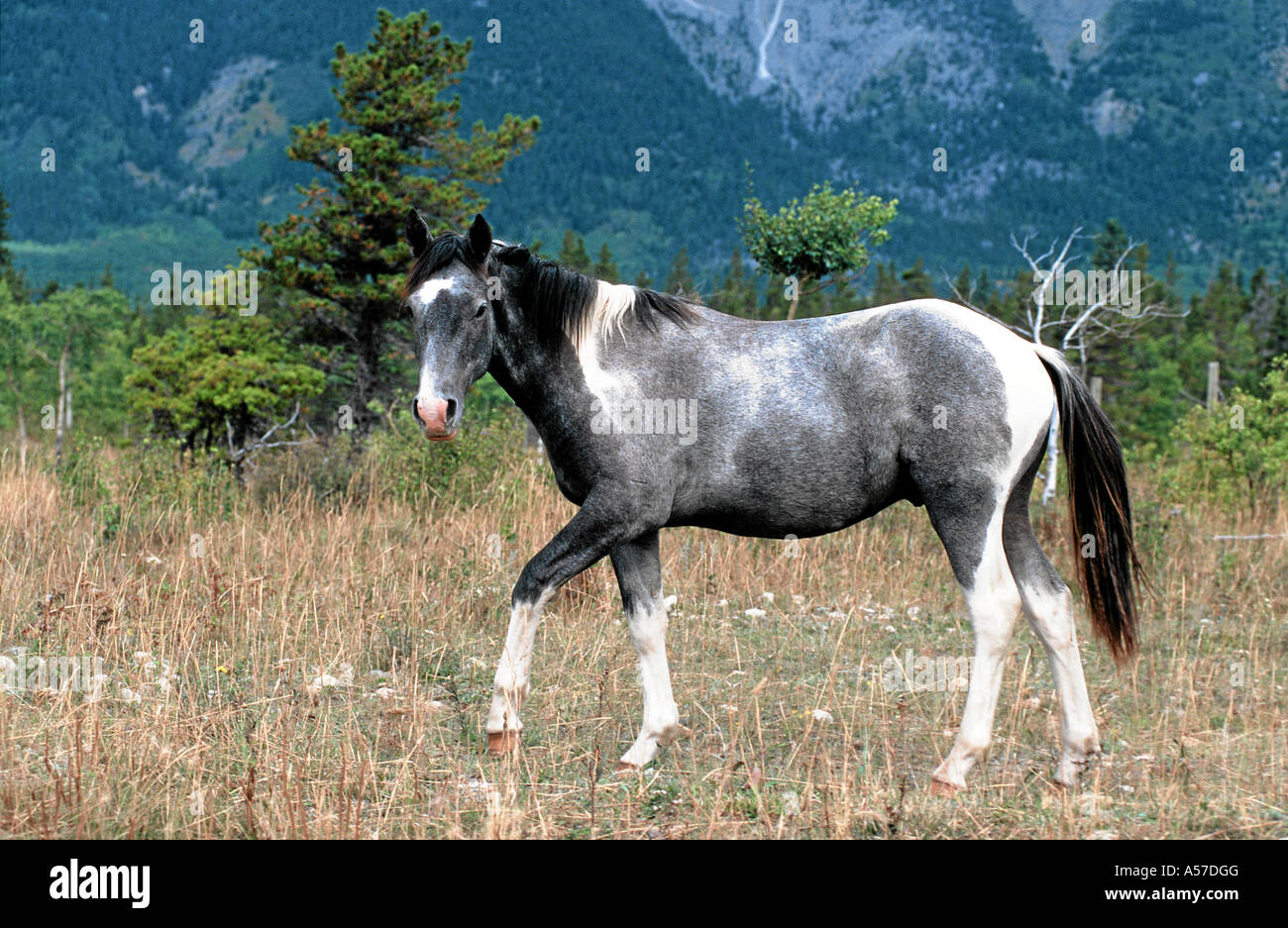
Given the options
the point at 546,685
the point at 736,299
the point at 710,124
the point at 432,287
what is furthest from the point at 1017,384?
the point at 710,124

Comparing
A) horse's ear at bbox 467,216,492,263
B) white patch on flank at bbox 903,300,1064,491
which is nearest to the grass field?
white patch on flank at bbox 903,300,1064,491

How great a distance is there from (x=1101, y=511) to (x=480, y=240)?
3159 millimetres

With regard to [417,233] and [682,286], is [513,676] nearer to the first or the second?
[417,233]

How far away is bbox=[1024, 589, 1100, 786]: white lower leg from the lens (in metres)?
4.79

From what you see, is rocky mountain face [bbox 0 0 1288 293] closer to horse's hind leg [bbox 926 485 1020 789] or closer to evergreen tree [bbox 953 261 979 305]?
evergreen tree [bbox 953 261 979 305]

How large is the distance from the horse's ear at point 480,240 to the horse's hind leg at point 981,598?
224cm

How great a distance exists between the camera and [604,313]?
491 cm

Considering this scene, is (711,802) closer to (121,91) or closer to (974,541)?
(974,541)

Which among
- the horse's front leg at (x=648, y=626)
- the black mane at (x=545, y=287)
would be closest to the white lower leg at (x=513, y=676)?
the horse's front leg at (x=648, y=626)

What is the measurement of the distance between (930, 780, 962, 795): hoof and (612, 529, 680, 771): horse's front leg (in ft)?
3.86

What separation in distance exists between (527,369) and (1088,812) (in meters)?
2.94

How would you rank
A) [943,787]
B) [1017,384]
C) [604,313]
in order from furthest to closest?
1. [604,313]
2. [1017,384]
3. [943,787]

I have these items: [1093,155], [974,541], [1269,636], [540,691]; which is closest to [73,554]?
[540,691]

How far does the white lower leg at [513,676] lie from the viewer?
4699mm
